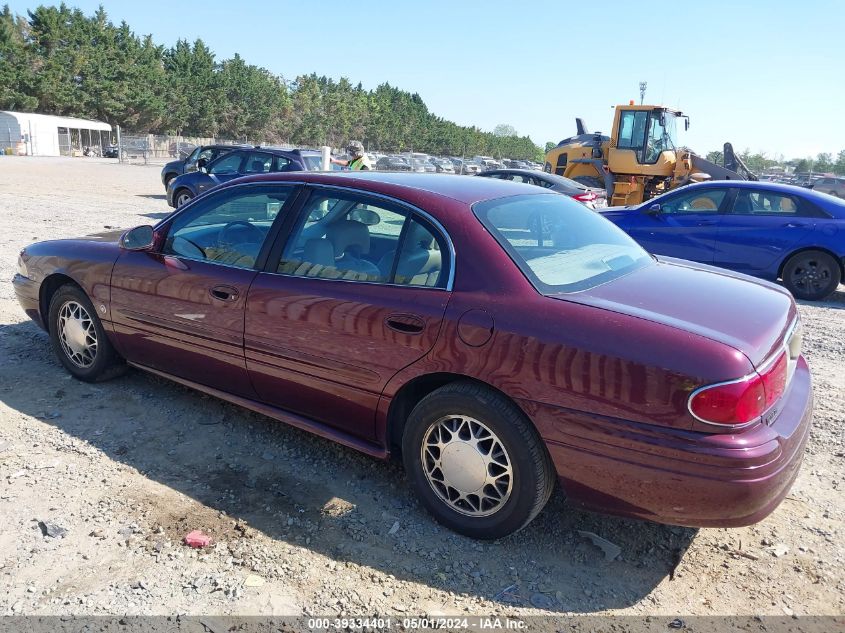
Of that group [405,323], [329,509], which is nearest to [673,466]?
[405,323]

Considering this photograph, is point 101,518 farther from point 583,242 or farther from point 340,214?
point 583,242

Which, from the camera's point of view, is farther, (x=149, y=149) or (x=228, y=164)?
(x=149, y=149)

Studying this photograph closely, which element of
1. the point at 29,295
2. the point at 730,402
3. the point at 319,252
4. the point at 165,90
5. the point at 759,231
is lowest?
the point at 29,295

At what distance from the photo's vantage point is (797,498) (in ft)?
11.7

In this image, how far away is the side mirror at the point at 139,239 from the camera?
166 inches

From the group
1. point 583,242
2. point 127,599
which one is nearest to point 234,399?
point 127,599

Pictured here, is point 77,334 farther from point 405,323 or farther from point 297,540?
point 405,323

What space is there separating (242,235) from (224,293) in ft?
1.34

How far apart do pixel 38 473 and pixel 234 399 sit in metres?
1.08

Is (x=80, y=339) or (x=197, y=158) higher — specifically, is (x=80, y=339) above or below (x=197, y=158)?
below

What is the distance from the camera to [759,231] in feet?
29.1

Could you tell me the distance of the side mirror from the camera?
13.8 feet

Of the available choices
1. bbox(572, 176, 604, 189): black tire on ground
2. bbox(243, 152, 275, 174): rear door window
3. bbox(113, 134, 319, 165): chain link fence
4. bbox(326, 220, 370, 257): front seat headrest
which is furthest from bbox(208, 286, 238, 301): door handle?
bbox(113, 134, 319, 165): chain link fence

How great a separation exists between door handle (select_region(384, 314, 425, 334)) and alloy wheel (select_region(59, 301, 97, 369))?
2559mm
